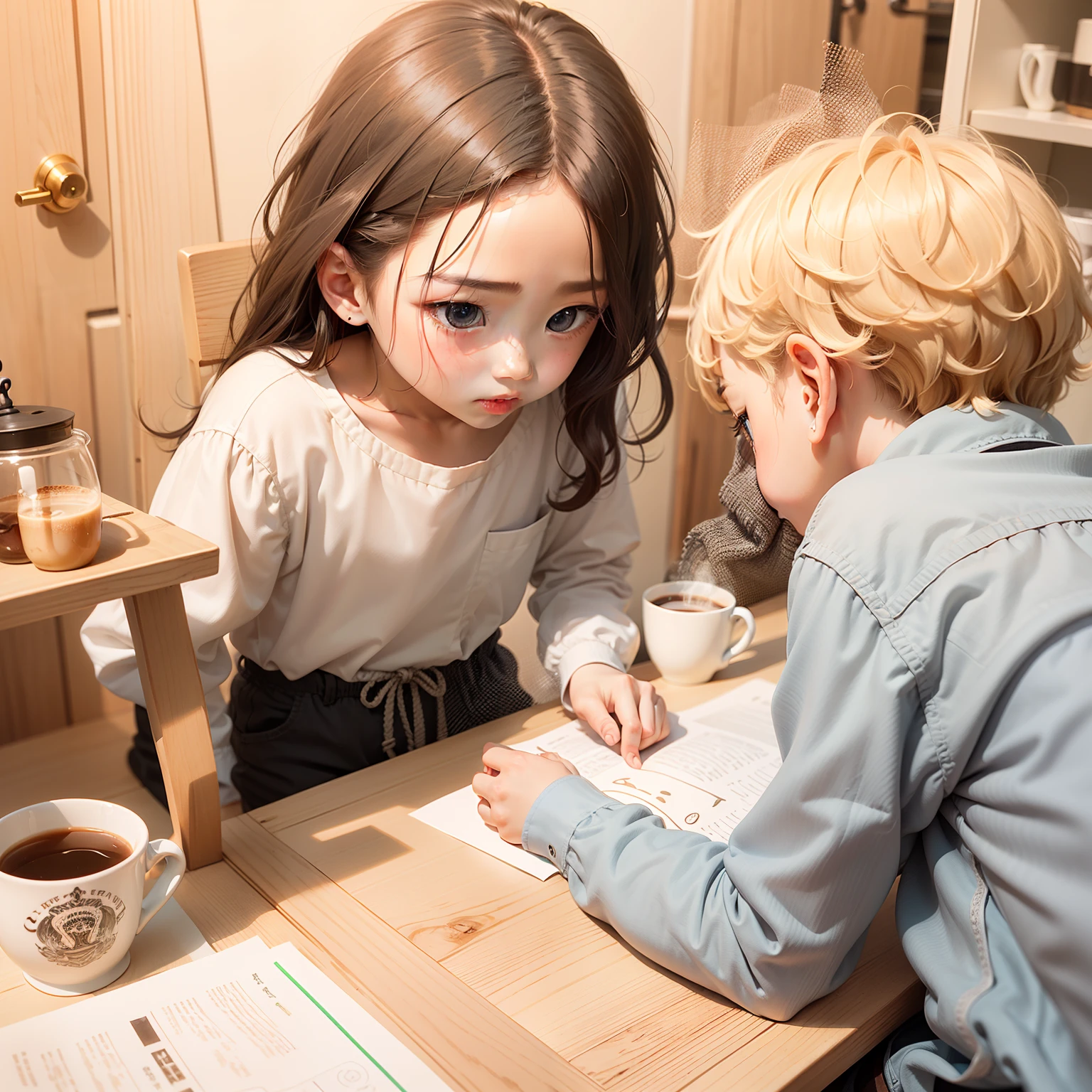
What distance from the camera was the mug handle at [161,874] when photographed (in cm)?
75

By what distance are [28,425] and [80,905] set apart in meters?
0.31

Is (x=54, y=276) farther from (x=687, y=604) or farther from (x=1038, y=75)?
(x=1038, y=75)

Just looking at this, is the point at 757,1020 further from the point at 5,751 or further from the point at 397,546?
the point at 5,751

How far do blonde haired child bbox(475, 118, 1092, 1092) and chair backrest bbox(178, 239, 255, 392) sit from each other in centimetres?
56

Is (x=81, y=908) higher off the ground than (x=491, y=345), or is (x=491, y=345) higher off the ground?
(x=491, y=345)

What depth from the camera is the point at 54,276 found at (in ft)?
3.87

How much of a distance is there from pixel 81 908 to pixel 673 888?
1.27 feet

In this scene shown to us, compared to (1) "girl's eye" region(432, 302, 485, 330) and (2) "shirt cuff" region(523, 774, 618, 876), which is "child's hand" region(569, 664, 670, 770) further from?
(1) "girl's eye" region(432, 302, 485, 330)

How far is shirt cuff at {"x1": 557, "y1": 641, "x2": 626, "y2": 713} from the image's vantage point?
1.15m

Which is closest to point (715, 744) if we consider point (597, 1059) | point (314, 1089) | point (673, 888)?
point (673, 888)

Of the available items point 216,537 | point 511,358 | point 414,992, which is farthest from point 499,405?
point 414,992

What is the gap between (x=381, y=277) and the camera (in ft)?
3.05

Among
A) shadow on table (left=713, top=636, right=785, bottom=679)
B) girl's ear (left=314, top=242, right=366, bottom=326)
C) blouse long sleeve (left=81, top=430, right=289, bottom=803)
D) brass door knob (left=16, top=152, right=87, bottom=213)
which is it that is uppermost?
brass door knob (left=16, top=152, right=87, bottom=213)

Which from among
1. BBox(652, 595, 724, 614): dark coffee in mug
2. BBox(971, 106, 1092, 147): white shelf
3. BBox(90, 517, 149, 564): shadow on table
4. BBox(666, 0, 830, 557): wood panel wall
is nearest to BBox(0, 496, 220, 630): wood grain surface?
BBox(90, 517, 149, 564): shadow on table
